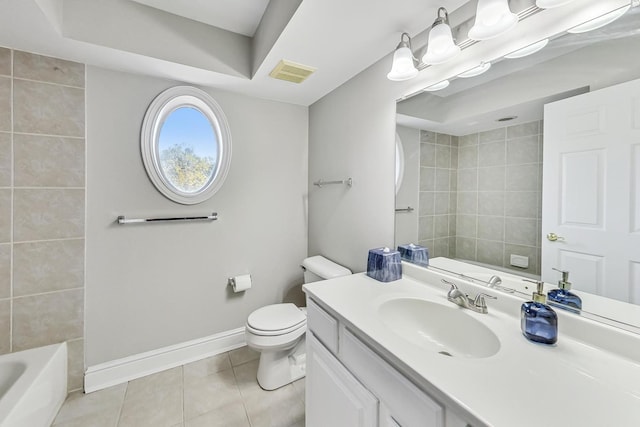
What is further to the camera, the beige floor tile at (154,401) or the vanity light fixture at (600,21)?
the beige floor tile at (154,401)

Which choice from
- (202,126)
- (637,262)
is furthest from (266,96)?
(637,262)

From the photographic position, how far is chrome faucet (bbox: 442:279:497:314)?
3.19 feet

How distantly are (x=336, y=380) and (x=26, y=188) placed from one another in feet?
6.61

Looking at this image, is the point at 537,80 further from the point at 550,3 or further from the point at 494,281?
the point at 494,281

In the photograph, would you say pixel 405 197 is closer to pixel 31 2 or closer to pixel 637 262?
pixel 637 262

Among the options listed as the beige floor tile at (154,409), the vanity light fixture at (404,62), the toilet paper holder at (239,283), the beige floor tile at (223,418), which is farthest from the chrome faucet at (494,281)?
the beige floor tile at (154,409)

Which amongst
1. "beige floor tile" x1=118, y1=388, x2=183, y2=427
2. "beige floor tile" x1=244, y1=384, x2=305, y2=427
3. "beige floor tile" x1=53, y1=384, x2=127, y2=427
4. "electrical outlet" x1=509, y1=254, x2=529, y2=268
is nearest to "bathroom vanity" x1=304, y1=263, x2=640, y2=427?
"electrical outlet" x1=509, y1=254, x2=529, y2=268

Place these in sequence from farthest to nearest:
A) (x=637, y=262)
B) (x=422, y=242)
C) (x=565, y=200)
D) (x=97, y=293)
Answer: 1. (x=97, y=293)
2. (x=422, y=242)
3. (x=565, y=200)
4. (x=637, y=262)

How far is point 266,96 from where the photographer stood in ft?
6.96

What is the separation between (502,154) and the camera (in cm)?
105

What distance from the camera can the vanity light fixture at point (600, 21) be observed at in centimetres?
75

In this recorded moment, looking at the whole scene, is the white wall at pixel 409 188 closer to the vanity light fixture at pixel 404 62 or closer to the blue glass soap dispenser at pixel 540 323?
the vanity light fixture at pixel 404 62

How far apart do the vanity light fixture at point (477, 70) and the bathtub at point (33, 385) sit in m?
2.44

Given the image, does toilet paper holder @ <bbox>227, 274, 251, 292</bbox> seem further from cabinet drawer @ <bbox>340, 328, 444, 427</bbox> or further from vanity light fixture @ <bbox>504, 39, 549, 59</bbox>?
vanity light fixture @ <bbox>504, 39, 549, 59</bbox>
